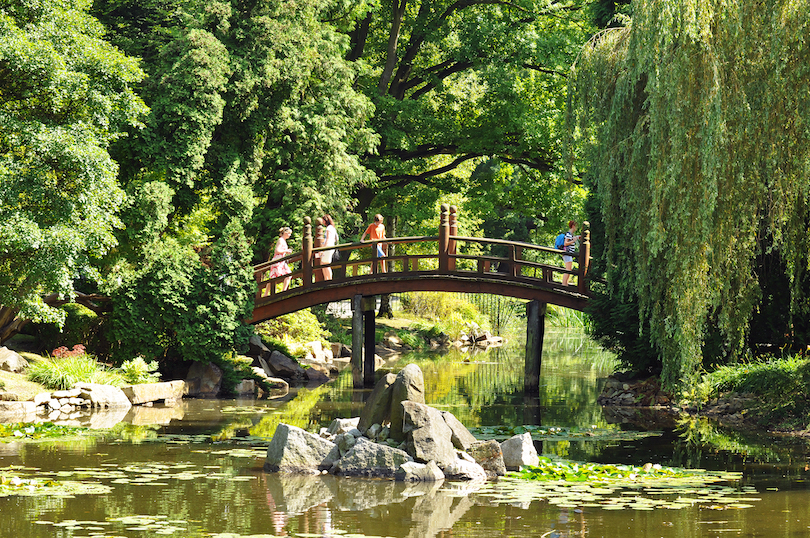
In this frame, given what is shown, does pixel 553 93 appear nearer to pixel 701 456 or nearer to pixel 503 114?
pixel 503 114

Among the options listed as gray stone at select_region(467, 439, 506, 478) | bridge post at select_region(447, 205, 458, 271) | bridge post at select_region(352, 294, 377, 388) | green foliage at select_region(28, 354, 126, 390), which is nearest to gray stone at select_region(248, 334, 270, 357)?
bridge post at select_region(352, 294, 377, 388)

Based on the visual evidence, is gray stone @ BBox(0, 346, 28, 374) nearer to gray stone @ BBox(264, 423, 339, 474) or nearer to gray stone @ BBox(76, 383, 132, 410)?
gray stone @ BBox(76, 383, 132, 410)

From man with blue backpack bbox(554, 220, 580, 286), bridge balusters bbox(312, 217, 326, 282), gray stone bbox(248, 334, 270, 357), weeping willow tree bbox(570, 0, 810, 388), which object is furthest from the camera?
gray stone bbox(248, 334, 270, 357)

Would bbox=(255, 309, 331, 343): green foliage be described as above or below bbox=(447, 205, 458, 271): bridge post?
below

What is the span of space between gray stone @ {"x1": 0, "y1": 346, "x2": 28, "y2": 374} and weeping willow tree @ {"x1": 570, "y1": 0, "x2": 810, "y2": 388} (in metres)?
10.2

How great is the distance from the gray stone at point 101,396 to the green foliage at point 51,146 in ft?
5.97

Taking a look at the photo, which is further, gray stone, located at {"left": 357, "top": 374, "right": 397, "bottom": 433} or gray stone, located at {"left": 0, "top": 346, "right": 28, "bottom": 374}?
gray stone, located at {"left": 0, "top": 346, "right": 28, "bottom": 374}

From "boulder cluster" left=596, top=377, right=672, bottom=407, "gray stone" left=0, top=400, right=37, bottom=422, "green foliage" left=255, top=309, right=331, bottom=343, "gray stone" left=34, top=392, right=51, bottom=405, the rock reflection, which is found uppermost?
"green foliage" left=255, top=309, right=331, bottom=343

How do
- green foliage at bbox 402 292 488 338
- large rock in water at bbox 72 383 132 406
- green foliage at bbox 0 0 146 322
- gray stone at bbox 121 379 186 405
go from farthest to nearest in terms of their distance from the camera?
green foliage at bbox 402 292 488 338 < gray stone at bbox 121 379 186 405 < large rock in water at bbox 72 383 132 406 < green foliage at bbox 0 0 146 322

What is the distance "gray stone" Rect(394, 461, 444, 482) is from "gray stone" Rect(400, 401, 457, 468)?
130mm

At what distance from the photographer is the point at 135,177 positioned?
779 inches

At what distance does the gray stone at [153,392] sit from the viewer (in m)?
16.2

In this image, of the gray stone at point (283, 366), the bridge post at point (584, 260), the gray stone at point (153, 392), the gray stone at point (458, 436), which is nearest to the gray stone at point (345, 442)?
the gray stone at point (458, 436)

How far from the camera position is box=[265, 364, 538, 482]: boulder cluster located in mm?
9852
